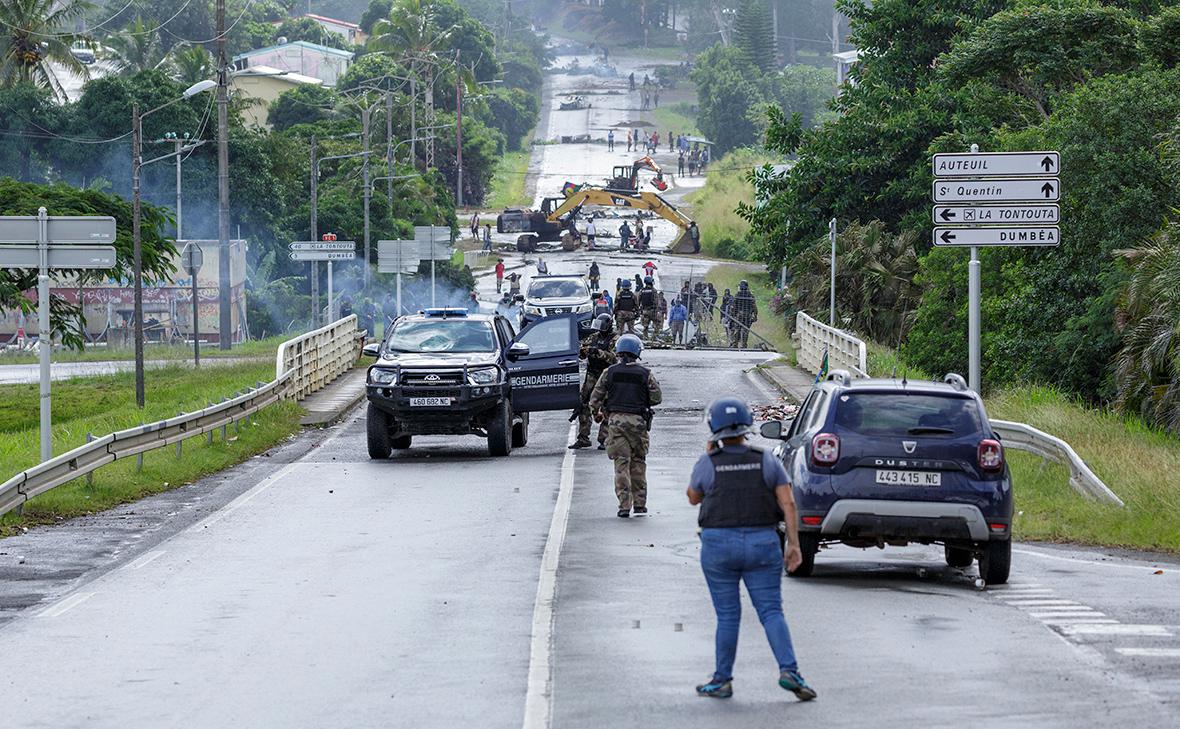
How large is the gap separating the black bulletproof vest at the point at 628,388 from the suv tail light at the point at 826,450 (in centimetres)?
453

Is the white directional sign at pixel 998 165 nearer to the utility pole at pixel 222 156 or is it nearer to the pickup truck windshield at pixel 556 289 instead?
the pickup truck windshield at pixel 556 289

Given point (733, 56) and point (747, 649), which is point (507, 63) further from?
point (747, 649)

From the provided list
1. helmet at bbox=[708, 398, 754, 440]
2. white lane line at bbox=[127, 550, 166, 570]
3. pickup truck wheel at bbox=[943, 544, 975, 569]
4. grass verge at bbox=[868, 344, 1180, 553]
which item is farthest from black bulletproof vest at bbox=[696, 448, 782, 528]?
grass verge at bbox=[868, 344, 1180, 553]

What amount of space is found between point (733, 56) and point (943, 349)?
457 ft

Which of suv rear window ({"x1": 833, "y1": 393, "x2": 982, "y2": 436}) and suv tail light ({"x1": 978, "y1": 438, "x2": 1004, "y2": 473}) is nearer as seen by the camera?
suv tail light ({"x1": 978, "y1": 438, "x2": 1004, "y2": 473})

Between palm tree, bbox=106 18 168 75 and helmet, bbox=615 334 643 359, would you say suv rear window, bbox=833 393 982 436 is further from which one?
palm tree, bbox=106 18 168 75

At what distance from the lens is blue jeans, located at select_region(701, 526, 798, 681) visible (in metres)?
9.18

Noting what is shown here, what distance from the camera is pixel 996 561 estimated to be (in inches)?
520

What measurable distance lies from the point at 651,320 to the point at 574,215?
35612 mm

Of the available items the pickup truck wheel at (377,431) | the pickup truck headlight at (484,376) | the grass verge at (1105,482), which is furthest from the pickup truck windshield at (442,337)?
the grass verge at (1105,482)

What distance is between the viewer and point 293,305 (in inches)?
2734

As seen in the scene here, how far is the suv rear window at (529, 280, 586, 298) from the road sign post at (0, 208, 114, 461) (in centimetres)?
2695

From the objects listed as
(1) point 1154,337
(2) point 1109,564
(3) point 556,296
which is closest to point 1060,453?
(2) point 1109,564

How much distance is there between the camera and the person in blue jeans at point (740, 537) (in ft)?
30.1
